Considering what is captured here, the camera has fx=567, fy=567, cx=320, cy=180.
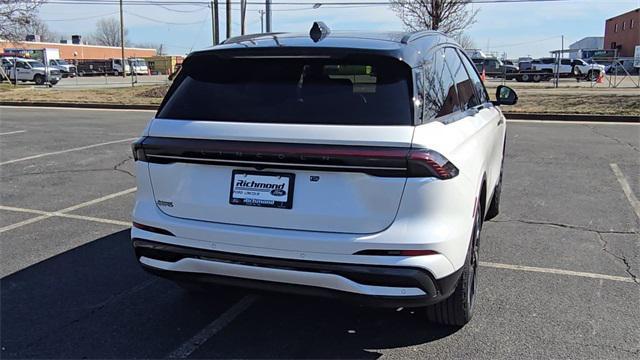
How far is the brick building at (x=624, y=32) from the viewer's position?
7169 centimetres

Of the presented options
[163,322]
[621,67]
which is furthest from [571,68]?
[163,322]

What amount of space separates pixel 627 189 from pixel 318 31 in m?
5.62

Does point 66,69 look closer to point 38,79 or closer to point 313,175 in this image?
point 38,79

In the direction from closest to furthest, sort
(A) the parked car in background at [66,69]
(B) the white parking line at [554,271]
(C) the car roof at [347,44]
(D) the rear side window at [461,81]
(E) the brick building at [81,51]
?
(C) the car roof at [347,44] < (D) the rear side window at [461,81] < (B) the white parking line at [554,271] < (A) the parked car in background at [66,69] < (E) the brick building at [81,51]

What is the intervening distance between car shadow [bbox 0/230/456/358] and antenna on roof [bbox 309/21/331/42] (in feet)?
5.01

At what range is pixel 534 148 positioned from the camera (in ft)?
35.0

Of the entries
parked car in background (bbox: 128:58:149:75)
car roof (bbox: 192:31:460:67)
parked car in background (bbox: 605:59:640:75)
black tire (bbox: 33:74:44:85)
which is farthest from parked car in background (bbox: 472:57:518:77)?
car roof (bbox: 192:31:460:67)

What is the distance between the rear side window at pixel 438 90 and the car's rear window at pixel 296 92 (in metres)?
0.19

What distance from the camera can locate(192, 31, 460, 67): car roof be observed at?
3.04 m

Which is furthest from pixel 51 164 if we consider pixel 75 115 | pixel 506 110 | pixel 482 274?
pixel 506 110

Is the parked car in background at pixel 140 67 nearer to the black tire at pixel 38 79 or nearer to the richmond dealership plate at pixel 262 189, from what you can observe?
the black tire at pixel 38 79

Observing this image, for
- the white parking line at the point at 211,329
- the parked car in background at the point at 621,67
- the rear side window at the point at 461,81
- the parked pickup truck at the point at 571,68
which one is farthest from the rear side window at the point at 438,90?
the parked pickup truck at the point at 571,68

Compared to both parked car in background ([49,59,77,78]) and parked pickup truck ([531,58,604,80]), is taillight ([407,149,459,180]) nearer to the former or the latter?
parked pickup truck ([531,58,604,80])

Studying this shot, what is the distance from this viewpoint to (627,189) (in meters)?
7.31
